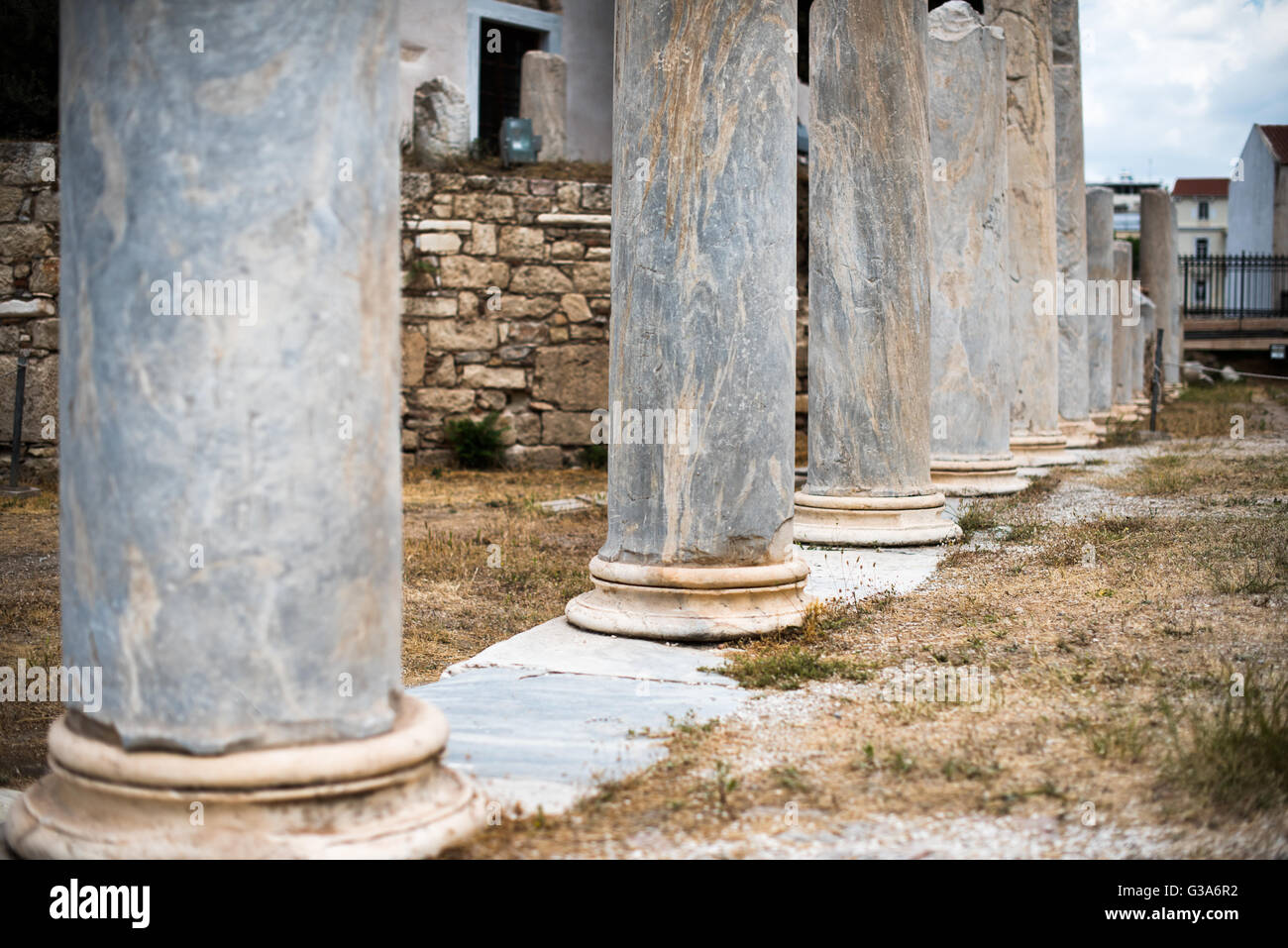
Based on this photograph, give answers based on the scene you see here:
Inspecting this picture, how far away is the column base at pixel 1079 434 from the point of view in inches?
511

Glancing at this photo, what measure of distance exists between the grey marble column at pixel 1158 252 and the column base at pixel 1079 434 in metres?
8.78

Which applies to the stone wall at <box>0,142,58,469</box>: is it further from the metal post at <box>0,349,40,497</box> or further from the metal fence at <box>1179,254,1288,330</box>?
the metal fence at <box>1179,254,1288,330</box>

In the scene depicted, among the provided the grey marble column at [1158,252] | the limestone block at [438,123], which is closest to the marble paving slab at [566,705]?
the limestone block at [438,123]

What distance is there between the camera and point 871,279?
645 cm

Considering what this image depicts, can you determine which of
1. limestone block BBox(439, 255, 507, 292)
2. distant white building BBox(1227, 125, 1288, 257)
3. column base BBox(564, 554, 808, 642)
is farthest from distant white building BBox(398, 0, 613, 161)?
distant white building BBox(1227, 125, 1288, 257)

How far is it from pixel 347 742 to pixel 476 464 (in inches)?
361

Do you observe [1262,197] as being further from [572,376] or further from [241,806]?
[241,806]

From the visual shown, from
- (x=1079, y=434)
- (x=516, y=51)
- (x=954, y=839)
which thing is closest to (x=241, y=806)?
(x=954, y=839)

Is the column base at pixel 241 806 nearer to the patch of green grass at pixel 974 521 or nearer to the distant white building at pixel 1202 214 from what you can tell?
the patch of green grass at pixel 974 521

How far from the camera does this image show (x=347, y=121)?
2369mm

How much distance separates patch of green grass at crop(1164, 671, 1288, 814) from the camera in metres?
2.50
